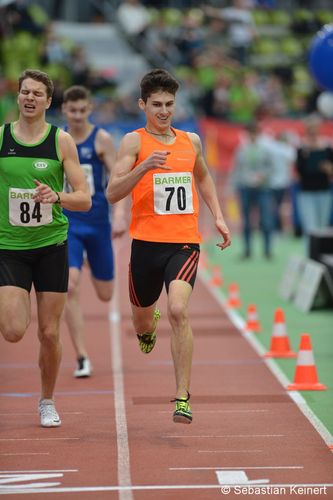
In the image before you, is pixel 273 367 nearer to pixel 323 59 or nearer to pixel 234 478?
pixel 234 478

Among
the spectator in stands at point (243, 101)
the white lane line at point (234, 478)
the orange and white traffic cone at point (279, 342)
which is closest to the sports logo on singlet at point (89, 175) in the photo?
the orange and white traffic cone at point (279, 342)

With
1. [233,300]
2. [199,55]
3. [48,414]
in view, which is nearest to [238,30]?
[199,55]

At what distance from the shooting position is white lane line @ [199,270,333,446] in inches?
348

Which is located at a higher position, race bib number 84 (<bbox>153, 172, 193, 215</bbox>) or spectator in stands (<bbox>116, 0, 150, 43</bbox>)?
spectator in stands (<bbox>116, 0, 150, 43</bbox>)

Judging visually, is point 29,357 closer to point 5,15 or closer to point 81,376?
point 81,376

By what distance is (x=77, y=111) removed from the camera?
11.1 m

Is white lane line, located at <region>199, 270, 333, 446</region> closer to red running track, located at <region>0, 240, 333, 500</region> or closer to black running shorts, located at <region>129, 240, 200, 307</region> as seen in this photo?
red running track, located at <region>0, 240, 333, 500</region>

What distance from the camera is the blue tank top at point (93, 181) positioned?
11172 mm

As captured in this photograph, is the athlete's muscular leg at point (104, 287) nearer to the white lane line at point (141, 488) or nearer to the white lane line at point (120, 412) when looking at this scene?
the white lane line at point (120, 412)

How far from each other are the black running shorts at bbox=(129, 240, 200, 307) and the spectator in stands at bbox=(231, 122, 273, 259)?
44.4ft

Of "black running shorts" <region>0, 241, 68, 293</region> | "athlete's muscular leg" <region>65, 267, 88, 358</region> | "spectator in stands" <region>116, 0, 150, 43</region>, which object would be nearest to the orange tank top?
"black running shorts" <region>0, 241, 68, 293</region>

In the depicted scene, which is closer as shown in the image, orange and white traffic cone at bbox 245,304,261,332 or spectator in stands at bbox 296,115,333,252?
orange and white traffic cone at bbox 245,304,261,332

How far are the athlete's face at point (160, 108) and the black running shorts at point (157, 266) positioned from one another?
82 cm

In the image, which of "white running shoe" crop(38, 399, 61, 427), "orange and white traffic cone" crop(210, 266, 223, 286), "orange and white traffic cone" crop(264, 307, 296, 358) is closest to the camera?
"white running shoe" crop(38, 399, 61, 427)
